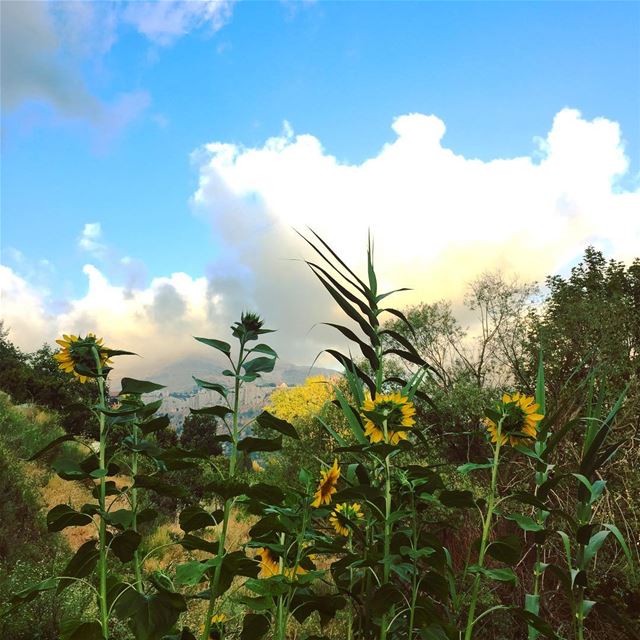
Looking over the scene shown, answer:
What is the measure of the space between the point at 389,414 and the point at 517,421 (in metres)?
0.42

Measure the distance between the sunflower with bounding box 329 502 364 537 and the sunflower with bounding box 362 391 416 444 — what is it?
1.04ft

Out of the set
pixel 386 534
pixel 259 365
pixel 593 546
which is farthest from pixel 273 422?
pixel 593 546

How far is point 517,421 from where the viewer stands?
1.96m

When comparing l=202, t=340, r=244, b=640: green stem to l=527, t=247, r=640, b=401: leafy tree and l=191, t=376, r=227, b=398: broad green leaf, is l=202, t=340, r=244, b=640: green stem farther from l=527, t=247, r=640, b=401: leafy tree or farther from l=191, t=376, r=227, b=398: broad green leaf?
l=527, t=247, r=640, b=401: leafy tree

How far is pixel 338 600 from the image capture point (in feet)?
6.04

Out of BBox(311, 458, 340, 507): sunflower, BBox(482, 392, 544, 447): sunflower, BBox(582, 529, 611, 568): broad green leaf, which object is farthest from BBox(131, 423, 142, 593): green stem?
BBox(582, 529, 611, 568): broad green leaf

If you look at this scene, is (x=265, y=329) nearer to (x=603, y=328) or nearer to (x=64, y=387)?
(x=603, y=328)

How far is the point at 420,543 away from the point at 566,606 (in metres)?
3.85

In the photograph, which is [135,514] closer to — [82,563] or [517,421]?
[82,563]

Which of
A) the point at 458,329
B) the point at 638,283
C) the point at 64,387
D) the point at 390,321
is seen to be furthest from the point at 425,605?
the point at 638,283

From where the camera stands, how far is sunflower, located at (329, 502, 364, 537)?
2104 mm

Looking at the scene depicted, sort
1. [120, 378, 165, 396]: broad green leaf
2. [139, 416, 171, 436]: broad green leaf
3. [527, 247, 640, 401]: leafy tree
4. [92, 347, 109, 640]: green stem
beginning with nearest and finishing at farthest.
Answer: [92, 347, 109, 640]: green stem
[120, 378, 165, 396]: broad green leaf
[139, 416, 171, 436]: broad green leaf
[527, 247, 640, 401]: leafy tree

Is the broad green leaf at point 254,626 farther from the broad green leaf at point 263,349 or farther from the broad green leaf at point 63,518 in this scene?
the broad green leaf at point 263,349

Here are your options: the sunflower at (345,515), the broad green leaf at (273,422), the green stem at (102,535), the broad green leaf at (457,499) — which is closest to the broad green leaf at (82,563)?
the green stem at (102,535)
